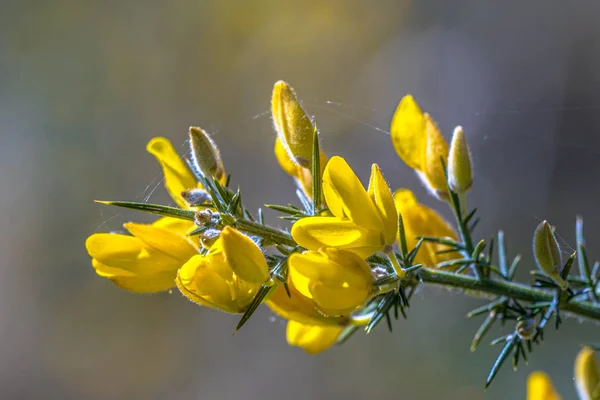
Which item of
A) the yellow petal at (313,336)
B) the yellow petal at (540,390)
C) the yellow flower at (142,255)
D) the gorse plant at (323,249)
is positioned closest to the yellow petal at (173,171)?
the gorse plant at (323,249)

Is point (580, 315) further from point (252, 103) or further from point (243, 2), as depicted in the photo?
point (243, 2)

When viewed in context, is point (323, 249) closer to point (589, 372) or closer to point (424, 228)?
point (424, 228)

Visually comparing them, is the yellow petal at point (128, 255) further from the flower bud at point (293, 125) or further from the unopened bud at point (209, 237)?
the flower bud at point (293, 125)

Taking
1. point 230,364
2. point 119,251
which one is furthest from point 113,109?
point 119,251

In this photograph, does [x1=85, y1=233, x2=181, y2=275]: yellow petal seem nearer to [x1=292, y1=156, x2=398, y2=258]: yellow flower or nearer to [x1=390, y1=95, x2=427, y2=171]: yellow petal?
[x1=292, y1=156, x2=398, y2=258]: yellow flower

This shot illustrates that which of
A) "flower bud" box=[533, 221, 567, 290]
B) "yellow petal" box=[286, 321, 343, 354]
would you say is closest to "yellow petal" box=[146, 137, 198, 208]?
"yellow petal" box=[286, 321, 343, 354]

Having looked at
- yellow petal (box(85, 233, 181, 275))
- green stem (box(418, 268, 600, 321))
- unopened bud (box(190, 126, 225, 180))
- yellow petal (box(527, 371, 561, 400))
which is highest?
unopened bud (box(190, 126, 225, 180))

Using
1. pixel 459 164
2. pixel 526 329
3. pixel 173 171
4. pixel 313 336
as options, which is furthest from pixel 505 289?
pixel 173 171
